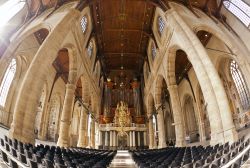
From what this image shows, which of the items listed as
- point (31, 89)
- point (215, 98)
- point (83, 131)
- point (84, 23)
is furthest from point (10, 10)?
point (215, 98)

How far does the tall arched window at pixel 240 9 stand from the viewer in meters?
15.4

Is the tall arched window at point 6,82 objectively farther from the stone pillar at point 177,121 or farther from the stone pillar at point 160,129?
the stone pillar at point 160,129

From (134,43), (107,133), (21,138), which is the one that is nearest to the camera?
(21,138)

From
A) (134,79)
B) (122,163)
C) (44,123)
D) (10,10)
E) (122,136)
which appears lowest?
(122,163)

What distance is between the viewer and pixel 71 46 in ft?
57.5

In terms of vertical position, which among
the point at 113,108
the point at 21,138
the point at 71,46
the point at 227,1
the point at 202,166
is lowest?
the point at 202,166

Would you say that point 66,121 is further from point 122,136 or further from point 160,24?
point 122,136

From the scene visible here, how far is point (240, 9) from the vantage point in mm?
15672

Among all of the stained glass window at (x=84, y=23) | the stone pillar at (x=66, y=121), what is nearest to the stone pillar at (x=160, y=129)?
the stone pillar at (x=66, y=121)

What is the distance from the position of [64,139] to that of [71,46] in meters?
7.77

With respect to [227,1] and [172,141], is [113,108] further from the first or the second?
[227,1]

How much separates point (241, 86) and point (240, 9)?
6344 millimetres

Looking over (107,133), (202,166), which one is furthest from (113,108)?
(202,166)

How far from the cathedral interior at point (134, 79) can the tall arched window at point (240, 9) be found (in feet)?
0.23
